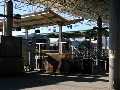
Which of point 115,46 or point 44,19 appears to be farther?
point 44,19

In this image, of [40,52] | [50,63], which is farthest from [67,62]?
[40,52]

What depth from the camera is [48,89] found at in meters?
14.4

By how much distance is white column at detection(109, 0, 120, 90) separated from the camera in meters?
12.8

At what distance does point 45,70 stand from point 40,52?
63.2 inches

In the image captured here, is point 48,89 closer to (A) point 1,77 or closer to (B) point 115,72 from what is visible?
(B) point 115,72

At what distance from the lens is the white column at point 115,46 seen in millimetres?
12773

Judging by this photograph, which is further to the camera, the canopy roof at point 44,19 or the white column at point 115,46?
the canopy roof at point 44,19

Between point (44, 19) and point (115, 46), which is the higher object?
point (44, 19)

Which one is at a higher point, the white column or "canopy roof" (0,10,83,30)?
"canopy roof" (0,10,83,30)

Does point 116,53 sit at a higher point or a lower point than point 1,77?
higher

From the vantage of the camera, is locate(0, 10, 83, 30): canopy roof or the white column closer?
the white column

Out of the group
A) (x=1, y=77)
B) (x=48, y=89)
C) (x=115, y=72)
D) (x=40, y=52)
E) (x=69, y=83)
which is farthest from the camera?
(x=40, y=52)

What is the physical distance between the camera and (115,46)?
1287 centimetres

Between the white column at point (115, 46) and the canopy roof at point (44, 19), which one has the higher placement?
the canopy roof at point (44, 19)
